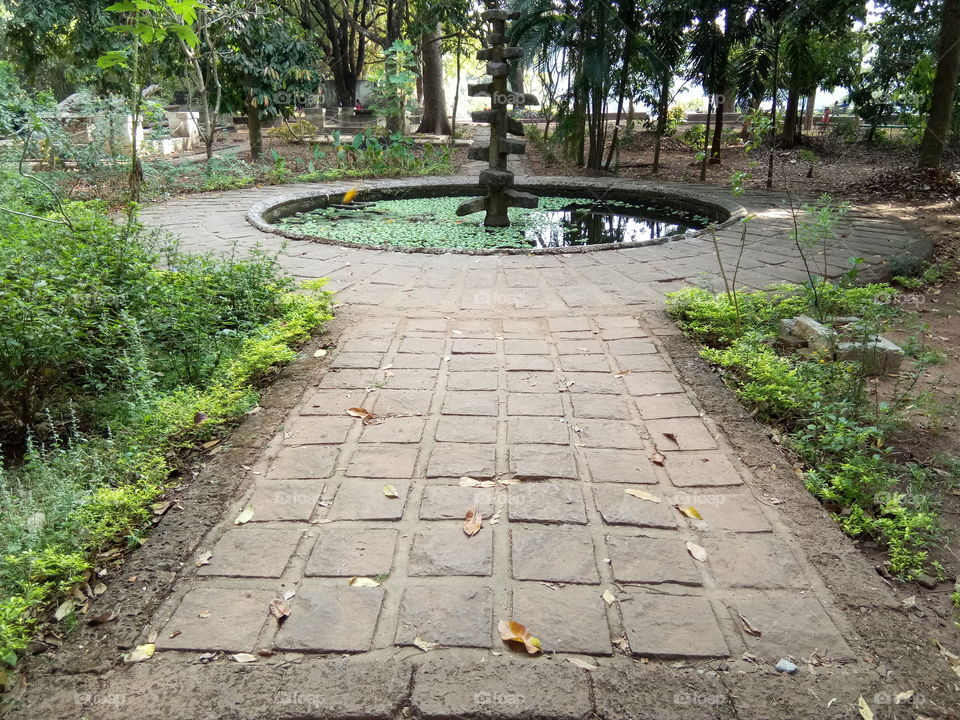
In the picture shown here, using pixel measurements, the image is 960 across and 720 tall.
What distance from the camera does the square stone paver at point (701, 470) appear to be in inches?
106

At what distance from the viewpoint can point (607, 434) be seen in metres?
3.05

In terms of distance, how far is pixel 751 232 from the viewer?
22.6ft

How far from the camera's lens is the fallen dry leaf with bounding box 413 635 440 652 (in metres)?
1.88

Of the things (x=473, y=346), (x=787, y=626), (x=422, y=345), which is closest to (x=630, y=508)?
(x=787, y=626)

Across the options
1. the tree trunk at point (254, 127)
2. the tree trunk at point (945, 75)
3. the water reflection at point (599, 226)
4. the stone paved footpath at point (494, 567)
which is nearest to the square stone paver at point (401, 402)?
the stone paved footpath at point (494, 567)

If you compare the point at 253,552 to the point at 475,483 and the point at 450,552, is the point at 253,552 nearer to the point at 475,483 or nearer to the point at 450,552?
the point at 450,552

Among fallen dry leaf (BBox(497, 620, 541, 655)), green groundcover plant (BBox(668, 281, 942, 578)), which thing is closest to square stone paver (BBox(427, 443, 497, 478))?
fallen dry leaf (BBox(497, 620, 541, 655))

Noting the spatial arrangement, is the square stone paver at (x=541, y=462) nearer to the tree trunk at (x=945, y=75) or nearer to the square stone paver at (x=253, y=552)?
the square stone paver at (x=253, y=552)

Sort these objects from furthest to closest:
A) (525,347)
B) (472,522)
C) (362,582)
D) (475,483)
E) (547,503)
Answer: (525,347) → (475,483) → (547,503) → (472,522) → (362,582)

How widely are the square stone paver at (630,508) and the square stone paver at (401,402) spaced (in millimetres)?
1045

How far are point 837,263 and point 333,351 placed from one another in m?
4.46

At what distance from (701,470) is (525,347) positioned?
154cm

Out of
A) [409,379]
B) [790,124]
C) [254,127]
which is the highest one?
[790,124]

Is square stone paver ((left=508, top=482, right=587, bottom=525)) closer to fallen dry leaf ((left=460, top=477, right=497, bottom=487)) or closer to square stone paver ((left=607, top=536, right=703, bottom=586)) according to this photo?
fallen dry leaf ((left=460, top=477, right=497, bottom=487))
